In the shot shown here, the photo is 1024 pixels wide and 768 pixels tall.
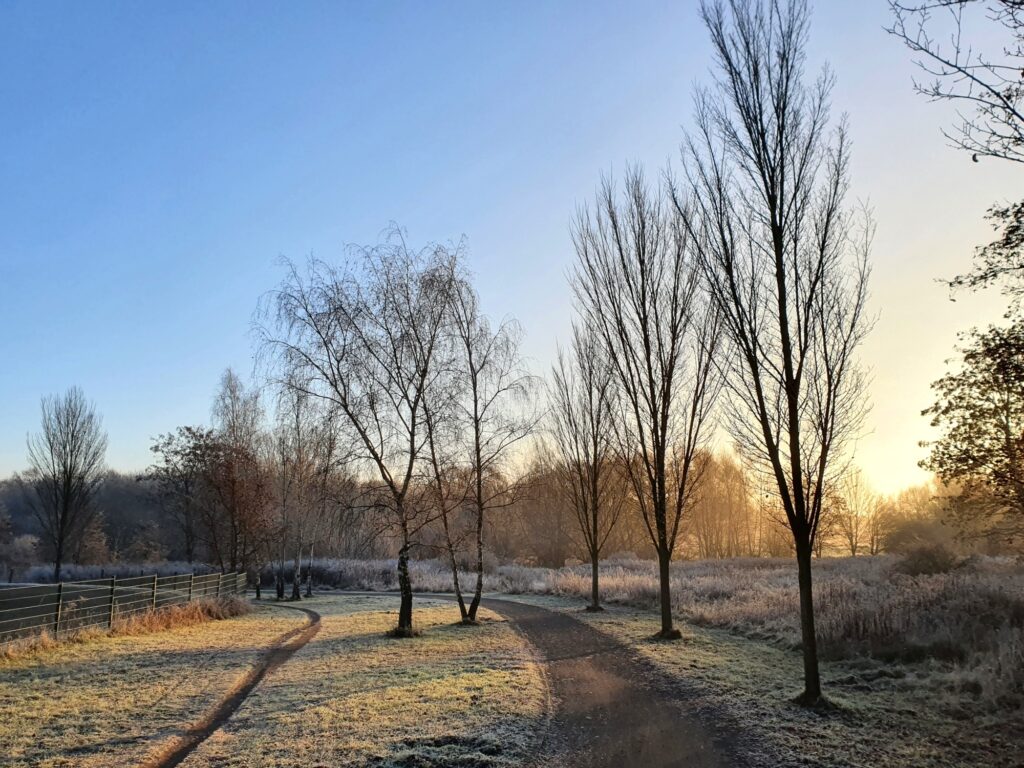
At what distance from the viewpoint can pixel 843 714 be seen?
6.64m

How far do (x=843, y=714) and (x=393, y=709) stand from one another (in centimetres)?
523

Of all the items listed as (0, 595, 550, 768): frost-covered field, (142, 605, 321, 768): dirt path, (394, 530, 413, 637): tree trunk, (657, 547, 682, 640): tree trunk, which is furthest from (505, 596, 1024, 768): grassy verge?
(394, 530, 413, 637): tree trunk

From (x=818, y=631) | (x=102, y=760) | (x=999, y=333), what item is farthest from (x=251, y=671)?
(x=999, y=333)

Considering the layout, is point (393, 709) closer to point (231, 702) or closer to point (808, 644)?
point (231, 702)

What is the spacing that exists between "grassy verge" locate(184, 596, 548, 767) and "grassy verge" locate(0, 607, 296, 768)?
81 centimetres

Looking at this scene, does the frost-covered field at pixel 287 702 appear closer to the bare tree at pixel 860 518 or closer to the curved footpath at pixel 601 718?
the curved footpath at pixel 601 718

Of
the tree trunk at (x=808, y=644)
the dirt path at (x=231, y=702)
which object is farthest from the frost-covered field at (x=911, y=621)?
the dirt path at (x=231, y=702)

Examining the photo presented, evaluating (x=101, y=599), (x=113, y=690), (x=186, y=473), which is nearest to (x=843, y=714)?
(x=113, y=690)

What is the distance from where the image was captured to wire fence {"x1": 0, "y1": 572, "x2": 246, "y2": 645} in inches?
469

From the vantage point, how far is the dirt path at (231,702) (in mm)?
5883

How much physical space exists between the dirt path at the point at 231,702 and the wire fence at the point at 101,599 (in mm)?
3738

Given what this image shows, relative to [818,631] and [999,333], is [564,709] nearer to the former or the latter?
[818,631]

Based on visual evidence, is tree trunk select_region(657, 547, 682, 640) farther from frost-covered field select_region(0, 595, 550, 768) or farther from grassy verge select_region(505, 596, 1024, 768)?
frost-covered field select_region(0, 595, 550, 768)

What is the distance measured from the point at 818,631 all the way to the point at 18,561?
59997mm
